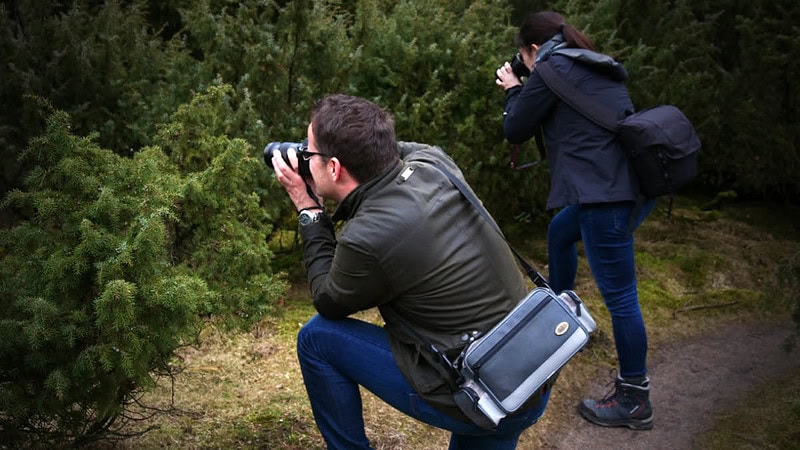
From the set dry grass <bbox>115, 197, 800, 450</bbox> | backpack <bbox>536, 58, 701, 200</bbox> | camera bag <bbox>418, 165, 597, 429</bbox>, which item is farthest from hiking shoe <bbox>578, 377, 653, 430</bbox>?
camera bag <bbox>418, 165, 597, 429</bbox>

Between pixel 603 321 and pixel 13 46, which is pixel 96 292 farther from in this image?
pixel 603 321

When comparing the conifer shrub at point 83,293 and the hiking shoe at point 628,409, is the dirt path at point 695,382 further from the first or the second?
the conifer shrub at point 83,293

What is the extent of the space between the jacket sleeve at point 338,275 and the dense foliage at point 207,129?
415mm

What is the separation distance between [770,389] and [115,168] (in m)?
3.53

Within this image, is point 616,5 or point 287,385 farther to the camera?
point 616,5

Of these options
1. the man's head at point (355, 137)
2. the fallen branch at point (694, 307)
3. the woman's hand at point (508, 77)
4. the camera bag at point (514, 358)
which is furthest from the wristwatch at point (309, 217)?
the fallen branch at point (694, 307)

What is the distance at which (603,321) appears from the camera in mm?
4902

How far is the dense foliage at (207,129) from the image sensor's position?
2.48 metres

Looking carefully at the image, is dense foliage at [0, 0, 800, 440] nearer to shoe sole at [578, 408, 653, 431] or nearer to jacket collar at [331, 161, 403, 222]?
jacket collar at [331, 161, 403, 222]

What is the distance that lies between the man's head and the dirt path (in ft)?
6.09

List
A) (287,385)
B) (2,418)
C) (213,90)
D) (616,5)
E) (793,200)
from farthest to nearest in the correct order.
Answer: (793,200), (616,5), (287,385), (213,90), (2,418)

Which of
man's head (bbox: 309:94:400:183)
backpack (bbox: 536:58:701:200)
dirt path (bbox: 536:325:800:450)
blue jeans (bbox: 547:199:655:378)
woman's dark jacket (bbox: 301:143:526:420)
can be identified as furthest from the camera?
dirt path (bbox: 536:325:800:450)

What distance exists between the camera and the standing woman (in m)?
3.47

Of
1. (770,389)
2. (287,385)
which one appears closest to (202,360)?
(287,385)
